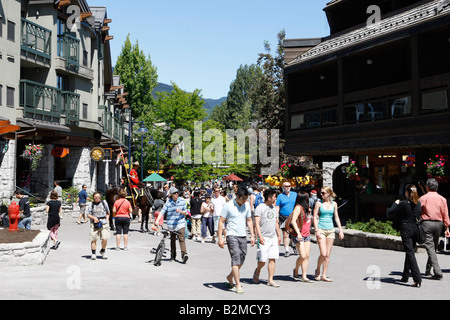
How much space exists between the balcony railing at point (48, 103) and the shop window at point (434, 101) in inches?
738

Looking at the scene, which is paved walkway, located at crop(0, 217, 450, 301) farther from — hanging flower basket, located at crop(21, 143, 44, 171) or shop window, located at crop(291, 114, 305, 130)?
shop window, located at crop(291, 114, 305, 130)

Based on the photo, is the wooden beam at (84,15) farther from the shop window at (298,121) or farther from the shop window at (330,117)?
the shop window at (330,117)

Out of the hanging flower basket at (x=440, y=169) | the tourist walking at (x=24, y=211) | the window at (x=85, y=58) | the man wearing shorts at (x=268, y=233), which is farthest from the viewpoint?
the window at (x=85, y=58)

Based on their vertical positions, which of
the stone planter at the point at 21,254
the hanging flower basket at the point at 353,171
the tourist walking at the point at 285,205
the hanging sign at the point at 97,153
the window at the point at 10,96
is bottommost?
the stone planter at the point at 21,254

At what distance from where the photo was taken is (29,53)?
29.1 meters

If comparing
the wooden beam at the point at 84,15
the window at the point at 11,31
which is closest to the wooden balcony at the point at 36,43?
the window at the point at 11,31

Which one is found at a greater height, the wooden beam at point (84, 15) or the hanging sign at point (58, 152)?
the wooden beam at point (84, 15)

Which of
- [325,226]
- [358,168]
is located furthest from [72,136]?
[325,226]

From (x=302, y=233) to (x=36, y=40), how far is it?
22689mm

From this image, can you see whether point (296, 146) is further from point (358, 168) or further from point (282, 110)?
point (282, 110)

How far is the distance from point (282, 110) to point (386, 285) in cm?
2828

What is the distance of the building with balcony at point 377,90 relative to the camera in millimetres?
21156

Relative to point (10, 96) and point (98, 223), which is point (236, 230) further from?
point (10, 96)

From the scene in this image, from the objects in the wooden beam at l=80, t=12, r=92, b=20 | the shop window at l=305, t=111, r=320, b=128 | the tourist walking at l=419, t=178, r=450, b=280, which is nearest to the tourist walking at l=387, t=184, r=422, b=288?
the tourist walking at l=419, t=178, r=450, b=280
